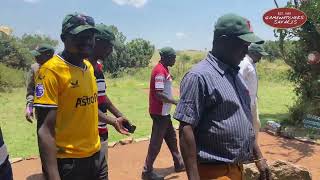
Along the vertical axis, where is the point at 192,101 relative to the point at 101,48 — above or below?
below

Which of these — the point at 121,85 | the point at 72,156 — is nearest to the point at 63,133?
the point at 72,156

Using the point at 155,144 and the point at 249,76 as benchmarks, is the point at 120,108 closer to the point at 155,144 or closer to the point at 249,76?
the point at 155,144

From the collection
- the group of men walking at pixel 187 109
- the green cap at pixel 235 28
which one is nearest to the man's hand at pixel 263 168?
the group of men walking at pixel 187 109

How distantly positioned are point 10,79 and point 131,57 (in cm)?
1726

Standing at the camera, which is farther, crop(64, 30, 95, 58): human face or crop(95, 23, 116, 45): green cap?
crop(95, 23, 116, 45): green cap

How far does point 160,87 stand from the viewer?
5645 mm

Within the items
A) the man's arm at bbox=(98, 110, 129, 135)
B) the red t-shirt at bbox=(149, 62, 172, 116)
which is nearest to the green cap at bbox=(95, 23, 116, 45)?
the man's arm at bbox=(98, 110, 129, 135)

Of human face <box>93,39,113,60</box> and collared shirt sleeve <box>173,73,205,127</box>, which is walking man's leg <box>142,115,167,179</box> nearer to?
human face <box>93,39,113,60</box>

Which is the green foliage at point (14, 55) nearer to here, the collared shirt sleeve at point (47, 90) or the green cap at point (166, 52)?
the green cap at point (166, 52)

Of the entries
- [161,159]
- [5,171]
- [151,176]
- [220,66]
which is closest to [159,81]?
[151,176]

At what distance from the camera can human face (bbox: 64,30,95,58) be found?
304 cm

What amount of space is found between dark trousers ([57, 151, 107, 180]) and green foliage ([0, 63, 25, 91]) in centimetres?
1706

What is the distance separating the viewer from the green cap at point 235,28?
2818 millimetres

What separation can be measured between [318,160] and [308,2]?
314 cm
